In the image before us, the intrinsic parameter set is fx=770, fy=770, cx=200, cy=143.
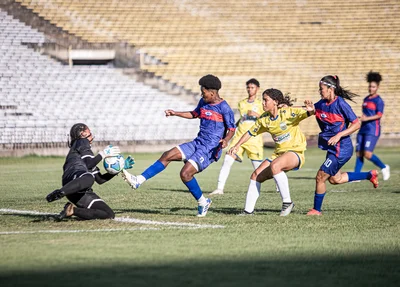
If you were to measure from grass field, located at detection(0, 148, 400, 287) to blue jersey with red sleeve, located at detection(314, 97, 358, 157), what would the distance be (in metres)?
0.87

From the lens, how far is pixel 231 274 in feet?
19.0

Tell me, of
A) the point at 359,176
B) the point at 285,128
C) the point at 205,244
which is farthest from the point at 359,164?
the point at 205,244

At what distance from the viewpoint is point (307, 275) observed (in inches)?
228

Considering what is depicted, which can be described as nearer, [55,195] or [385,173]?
[55,195]

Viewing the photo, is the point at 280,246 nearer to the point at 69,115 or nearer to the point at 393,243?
the point at 393,243

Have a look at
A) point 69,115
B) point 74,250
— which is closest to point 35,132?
point 69,115

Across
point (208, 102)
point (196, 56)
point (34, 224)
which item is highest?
point (196, 56)

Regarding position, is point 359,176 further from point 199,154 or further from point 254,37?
point 254,37

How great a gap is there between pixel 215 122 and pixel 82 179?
2.04 metres

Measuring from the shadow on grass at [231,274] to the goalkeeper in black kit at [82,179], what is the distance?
9.71 feet

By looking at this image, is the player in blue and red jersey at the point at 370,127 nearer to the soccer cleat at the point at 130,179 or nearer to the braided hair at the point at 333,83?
the braided hair at the point at 333,83

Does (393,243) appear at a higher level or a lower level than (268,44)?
lower

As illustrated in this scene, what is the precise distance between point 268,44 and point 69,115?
10.8 metres

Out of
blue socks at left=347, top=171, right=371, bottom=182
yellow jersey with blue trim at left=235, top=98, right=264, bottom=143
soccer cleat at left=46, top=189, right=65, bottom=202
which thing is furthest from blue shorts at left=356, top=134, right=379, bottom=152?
soccer cleat at left=46, top=189, right=65, bottom=202
